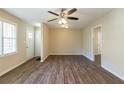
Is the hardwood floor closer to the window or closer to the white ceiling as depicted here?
the window

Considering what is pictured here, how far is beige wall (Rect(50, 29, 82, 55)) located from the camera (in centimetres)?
1167

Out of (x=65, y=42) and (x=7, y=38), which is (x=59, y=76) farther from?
(x=65, y=42)

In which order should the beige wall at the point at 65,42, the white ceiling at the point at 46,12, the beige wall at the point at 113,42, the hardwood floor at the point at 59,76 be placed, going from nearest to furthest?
the hardwood floor at the point at 59,76 → the beige wall at the point at 113,42 → the white ceiling at the point at 46,12 → the beige wall at the point at 65,42

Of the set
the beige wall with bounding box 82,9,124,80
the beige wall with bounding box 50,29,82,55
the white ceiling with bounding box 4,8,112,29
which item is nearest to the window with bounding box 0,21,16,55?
the white ceiling with bounding box 4,8,112,29

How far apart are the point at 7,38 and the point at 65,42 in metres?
6.84

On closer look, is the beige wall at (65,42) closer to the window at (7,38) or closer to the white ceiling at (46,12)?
the white ceiling at (46,12)

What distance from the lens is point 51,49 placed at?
38.5ft

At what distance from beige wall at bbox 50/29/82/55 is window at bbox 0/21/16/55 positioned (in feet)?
19.0

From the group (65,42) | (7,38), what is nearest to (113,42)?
(7,38)

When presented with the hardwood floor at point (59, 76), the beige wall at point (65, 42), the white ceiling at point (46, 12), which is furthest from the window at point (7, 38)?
the beige wall at point (65, 42)

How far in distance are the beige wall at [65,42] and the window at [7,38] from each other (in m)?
5.78

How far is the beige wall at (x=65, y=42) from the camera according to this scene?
11672mm
